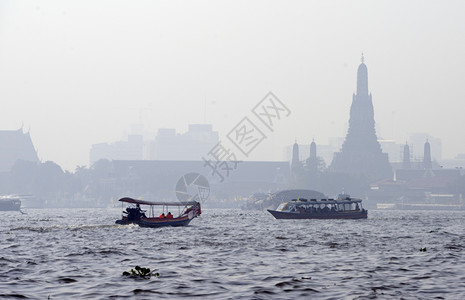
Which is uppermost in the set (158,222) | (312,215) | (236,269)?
(312,215)

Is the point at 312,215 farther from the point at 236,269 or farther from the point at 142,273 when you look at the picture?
the point at 142,273

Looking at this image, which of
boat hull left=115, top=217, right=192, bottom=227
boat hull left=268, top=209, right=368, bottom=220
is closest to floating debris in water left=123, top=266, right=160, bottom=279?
boat hull left=115, top=217, right=192, bottom=227

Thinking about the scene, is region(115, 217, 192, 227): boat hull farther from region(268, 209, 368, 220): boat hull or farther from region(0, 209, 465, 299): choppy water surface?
region(268, 209, 368, 220): boat hull

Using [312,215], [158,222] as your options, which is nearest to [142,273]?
[158,222]

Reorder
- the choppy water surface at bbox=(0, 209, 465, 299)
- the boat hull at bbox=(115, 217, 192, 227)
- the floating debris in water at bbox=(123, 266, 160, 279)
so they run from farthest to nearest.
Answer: the boat hull at bbox=(115, 217, 192, 227) → the floating debris in water at bbox=(123, 266, 160, 279) → the choppy water surface at bbox=(0, 209, 465, 299)

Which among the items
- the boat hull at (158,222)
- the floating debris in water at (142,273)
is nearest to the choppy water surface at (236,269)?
the floating debris in water at (142,273)

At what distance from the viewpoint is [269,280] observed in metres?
33.4

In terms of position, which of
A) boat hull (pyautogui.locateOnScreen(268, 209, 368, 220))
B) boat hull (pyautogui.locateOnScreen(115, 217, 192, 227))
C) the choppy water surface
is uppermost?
boat hull (pyautogui.locateOnScreen(268, 209, 368, 220))

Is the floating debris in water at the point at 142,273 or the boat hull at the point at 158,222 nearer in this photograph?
the floating debris in water at the point at 142,273

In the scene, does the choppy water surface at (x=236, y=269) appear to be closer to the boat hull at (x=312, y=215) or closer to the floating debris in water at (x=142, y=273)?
the floating debris in water at (x=142, y=273)

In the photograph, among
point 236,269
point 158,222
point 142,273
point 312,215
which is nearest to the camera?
point 142,273

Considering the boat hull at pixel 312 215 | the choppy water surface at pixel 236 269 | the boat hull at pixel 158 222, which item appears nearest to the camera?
the choppy water surface at pixel 236 269

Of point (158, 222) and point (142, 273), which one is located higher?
point (158, 222)

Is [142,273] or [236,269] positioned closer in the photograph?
[142,273]
